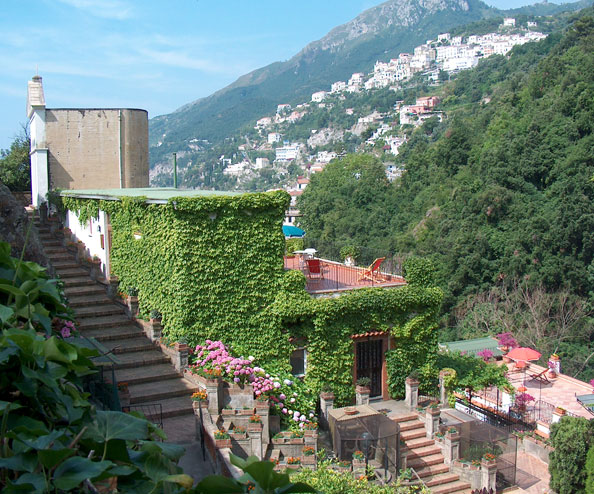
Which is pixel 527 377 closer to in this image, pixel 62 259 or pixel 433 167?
pixel 62 259

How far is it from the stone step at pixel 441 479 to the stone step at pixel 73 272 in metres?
10.5

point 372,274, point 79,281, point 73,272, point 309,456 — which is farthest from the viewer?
point 73,272

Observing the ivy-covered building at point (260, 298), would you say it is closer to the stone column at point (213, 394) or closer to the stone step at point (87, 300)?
the stone step at point (87, 300)

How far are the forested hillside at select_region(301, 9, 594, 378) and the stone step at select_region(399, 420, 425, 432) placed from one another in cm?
2172

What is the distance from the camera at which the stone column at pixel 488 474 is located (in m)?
13.1

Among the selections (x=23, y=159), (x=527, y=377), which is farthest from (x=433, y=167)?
(x=23, y=159)

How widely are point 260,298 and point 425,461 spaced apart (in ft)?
17.2

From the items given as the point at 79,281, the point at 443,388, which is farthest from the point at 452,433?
the point at 79,281

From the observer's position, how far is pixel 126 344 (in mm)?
13586

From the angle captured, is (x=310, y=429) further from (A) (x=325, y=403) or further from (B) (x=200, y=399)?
(B) (x=200, y=399)

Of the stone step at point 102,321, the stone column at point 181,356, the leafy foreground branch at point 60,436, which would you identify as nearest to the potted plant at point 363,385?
the stone column at point 181,356

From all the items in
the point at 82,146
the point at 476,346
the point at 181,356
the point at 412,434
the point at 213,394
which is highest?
→ the point at 82,146

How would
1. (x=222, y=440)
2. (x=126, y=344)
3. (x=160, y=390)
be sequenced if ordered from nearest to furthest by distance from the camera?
(x=222, y=440), (x=160, y=390), (x=126, y=344)

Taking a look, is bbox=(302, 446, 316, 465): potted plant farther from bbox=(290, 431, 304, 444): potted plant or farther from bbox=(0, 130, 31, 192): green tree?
bbox=(0, 130, 31, 192): green tree
